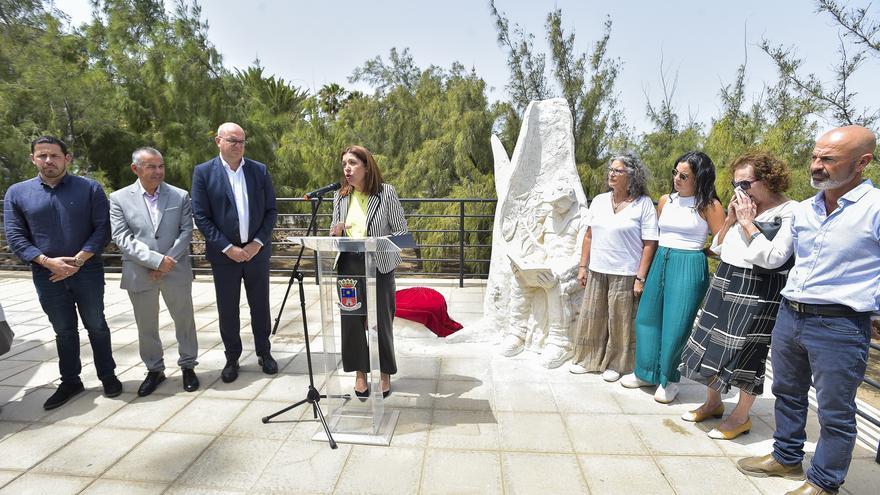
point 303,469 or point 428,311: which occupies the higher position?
point 428,311

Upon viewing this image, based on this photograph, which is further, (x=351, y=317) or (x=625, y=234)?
(x=625, y=234)

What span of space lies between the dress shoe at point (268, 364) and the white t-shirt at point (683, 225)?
105 inches

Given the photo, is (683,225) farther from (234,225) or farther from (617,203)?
(234,225)

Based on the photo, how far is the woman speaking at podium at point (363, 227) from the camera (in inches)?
91.0

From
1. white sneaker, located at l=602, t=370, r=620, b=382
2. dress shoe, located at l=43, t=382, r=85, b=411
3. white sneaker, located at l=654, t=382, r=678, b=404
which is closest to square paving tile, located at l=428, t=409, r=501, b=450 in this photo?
white sneaker, located at l=602, t=370, r=620, b=382

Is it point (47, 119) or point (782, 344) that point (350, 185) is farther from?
point (47, 119)

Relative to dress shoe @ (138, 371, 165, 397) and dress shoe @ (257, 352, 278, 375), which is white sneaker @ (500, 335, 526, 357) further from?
dress shoe @ (138, 371, 165, 397)

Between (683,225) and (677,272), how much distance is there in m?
0.27

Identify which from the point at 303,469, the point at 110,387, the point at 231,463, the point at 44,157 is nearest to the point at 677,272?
the point at 303,469

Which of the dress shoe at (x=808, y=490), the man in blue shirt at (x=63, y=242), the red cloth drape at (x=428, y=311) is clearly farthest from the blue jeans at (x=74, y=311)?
the dress shoe at (x=808, y=490)

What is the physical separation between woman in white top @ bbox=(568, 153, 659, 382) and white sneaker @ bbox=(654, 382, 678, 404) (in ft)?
0.92

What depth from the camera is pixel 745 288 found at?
6.84 ft

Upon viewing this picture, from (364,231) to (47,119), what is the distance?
23.8 feet

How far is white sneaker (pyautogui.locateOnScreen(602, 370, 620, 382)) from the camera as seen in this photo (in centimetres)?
289
